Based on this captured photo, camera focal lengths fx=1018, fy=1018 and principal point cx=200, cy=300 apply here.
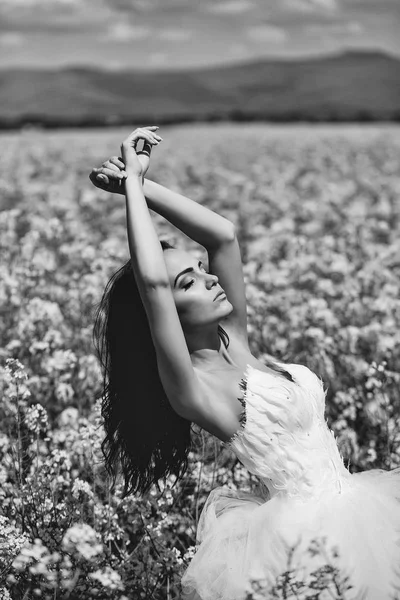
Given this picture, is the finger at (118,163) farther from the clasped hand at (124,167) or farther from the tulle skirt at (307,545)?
the tulle skirt at (307,545)

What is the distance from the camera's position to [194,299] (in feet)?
10.8

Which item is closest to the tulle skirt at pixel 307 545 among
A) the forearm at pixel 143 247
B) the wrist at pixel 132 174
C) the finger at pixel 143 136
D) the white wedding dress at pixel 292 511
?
the white wedding dress at pixel 292 511

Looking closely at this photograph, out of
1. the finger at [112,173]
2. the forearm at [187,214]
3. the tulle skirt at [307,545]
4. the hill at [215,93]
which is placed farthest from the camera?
the hill at [215,93]

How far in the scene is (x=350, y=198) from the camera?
491 inches

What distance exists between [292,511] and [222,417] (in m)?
0.37

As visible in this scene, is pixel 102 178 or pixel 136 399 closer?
pixel 102 178

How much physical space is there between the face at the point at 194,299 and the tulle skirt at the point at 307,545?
0.63 metres

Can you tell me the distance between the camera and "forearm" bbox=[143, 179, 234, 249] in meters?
3.58

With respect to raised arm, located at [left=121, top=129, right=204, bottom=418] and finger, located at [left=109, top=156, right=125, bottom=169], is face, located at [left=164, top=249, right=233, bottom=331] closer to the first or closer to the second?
raised arm, located at [left=121, top=129, right=204, bottom=418]

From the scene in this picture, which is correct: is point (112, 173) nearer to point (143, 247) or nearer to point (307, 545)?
point (143, 247)

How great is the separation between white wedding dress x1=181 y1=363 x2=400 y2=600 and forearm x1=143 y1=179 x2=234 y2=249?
525 mm

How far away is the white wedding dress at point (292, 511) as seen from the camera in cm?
302

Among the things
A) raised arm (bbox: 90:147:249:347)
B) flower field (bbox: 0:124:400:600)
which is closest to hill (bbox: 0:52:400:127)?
flower field (bbox: 0:124:400:600)

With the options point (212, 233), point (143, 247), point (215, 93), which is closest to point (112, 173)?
point (143, 247)
